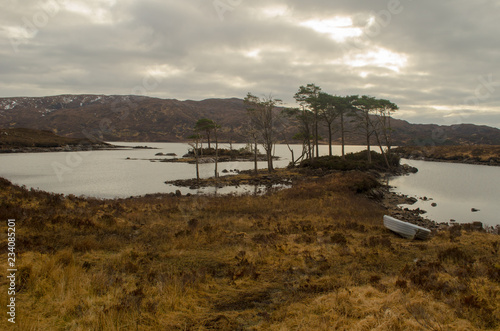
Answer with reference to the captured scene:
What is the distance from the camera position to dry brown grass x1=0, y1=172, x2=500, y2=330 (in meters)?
5.85

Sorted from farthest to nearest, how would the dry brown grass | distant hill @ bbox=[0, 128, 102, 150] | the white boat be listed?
1. distant hill @ bbox=[0, 128, 102, 150]
2. the white boat
3. the dry brown grass

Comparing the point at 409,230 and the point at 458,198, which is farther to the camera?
the point at 458,198

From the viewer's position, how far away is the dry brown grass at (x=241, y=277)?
585 cm

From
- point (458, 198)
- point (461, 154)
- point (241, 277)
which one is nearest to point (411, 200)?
point (458, 198)

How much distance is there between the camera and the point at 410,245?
40.2ft

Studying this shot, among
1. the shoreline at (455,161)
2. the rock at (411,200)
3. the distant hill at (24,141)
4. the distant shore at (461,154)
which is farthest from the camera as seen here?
the distant hill at (24,141)

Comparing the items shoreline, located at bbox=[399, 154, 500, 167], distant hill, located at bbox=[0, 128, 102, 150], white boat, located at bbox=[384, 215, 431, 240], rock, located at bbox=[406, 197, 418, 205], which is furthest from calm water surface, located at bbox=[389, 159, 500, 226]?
distant hill, located at bbox=[0, 128, 102, 150]

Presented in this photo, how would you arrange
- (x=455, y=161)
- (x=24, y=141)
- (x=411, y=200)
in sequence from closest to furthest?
(x=411, y=200) → (x=455, y=161) → (x=24, y=141)

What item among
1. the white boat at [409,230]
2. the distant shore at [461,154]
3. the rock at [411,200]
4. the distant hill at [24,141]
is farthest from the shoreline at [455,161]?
the distant hill at [24,141]

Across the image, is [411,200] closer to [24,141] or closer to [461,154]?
[461,154]

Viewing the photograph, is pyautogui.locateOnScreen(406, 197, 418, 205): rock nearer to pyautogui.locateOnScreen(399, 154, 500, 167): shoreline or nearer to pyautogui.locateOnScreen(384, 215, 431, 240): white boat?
pyautogui.locateOnScreen(384, 215, 431, 240): white boat

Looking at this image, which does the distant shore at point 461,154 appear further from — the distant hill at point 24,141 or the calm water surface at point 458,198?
the distant hill at point 24,141

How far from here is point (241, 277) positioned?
27.9 feet

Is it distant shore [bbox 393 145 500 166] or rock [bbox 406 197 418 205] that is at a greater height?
distant shore [bbox 393 145 500 166]
